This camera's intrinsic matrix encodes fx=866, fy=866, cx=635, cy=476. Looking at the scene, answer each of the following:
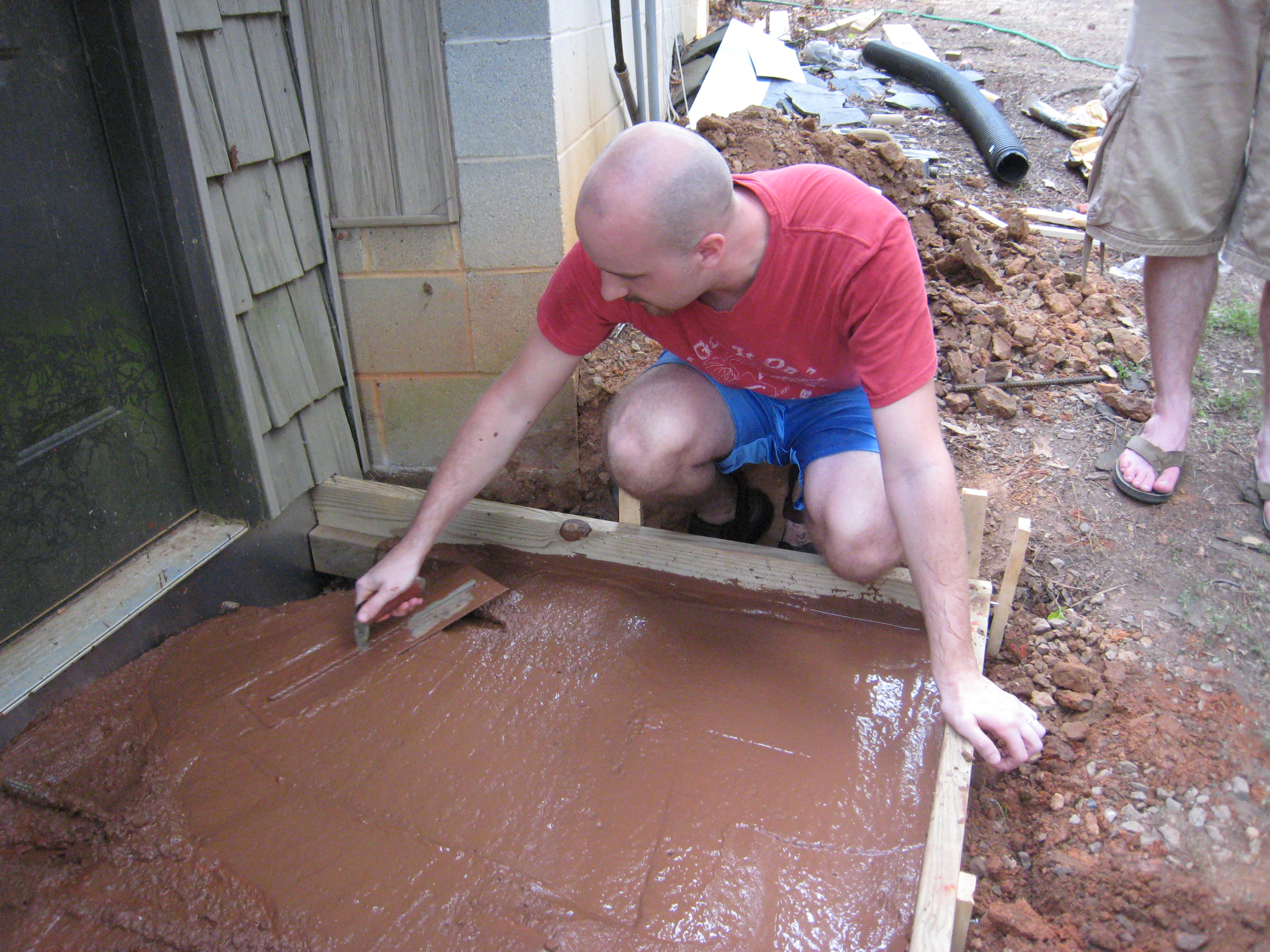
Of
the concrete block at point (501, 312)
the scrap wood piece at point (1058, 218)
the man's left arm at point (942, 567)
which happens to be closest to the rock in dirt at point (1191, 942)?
the man's left arm at point (942, 567)

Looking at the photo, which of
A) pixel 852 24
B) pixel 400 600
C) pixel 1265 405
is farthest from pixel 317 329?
pixel 852 24

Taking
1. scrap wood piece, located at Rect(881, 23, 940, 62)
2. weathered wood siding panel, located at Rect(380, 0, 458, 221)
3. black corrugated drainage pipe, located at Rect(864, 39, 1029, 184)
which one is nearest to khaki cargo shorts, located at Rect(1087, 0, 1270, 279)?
weathered wood siding panel, located at Rect(380, 0, 458, 221)

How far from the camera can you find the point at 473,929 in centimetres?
135

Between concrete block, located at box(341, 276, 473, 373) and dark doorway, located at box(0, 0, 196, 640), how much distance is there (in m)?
0.54

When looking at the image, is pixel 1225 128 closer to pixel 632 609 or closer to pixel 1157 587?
pixel 1157 587

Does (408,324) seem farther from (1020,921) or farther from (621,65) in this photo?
(1020,921)

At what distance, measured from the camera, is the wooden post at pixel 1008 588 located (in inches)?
76.3

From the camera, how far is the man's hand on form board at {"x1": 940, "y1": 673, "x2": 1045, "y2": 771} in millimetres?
1479

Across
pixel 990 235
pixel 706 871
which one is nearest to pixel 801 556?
pixel 706 871

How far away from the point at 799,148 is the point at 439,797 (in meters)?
2.80

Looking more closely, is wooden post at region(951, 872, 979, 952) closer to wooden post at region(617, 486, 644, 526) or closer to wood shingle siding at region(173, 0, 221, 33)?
wooden post at region(617, 486, 644, 526)

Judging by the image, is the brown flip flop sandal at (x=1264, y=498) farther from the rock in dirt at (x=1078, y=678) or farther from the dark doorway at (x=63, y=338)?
the dark doorway at (x=63, y=338)

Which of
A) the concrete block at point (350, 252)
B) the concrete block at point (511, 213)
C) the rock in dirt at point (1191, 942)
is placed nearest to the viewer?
the rock in dirt at point (1191, 942)

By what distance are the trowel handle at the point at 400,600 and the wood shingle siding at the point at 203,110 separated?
985 millimetres
